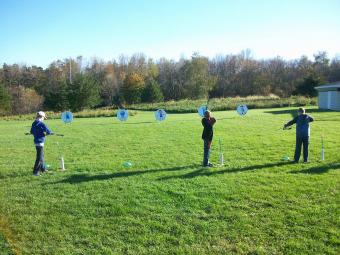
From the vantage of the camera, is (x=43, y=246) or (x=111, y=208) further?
(x=111, y=208)

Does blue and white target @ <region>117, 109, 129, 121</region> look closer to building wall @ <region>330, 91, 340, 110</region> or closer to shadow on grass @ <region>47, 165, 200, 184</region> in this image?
shadow on grass @ <region>47, 165, 200, 184</region>

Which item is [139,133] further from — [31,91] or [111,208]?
[31,91]

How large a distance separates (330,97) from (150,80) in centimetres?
3999

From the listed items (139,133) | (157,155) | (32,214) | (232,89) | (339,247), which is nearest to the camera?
(339,247)

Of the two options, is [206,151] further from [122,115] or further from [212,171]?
[122,115]

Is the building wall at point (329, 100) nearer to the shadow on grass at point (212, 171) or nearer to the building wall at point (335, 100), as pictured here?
the building wall at point (335, 100)

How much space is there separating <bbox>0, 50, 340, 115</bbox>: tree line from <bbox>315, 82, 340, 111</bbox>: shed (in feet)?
71.4

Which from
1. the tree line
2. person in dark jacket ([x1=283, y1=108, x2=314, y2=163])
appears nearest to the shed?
the tree line

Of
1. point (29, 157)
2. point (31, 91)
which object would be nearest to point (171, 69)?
point (31, 91)

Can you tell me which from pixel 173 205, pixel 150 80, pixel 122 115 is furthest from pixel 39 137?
pixel 150 80

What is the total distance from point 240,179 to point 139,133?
12.3 m

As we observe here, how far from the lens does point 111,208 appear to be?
323 inches

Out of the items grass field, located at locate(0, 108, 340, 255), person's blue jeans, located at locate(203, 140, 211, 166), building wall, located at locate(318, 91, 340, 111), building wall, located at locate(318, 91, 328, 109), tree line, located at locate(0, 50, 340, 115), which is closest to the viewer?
grass field, located at locate(0, 108, 340, 255)

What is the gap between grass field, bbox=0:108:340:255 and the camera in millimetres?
6500
